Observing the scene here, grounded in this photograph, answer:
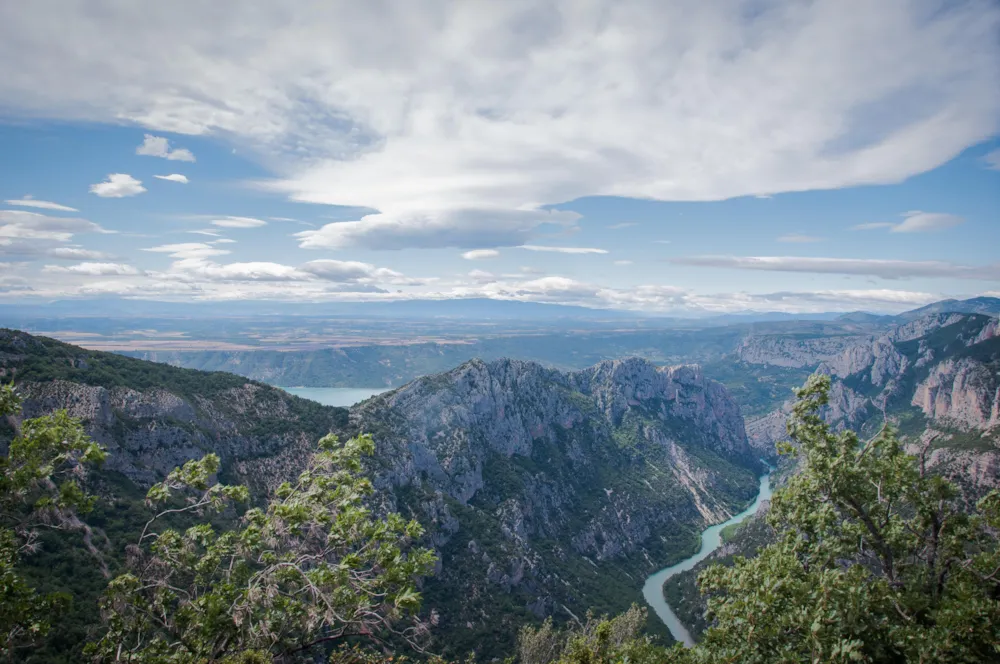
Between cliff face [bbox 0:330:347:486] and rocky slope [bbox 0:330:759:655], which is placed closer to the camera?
cliff face [bbox 0:330:347:486]

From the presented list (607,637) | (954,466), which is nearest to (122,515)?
(607,637)

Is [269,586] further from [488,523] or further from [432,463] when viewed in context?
[432,463]

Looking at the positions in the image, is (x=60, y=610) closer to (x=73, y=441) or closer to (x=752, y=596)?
(x=73, y=441)

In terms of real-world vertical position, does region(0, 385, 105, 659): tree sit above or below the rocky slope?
above

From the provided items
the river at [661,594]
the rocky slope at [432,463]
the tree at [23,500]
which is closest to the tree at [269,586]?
the tree at [23,500]

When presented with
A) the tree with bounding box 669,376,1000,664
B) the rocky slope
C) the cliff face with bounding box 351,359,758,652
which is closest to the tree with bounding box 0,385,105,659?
the tree with bounding box 669,376,1000,664

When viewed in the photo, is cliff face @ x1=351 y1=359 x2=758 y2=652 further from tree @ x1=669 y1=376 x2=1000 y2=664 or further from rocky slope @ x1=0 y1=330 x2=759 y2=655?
tree @ x1=669 y1=376 x2=1000 y2=664
